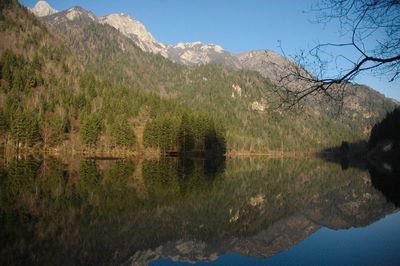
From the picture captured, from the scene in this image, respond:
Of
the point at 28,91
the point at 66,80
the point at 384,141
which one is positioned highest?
the point at 66,80

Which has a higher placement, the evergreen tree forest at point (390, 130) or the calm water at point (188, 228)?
the evergreen tree forest at point (390, 130)

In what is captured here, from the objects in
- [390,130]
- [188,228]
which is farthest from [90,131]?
[188,228]

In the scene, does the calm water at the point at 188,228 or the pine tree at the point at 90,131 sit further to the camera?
the pine tree at the point at 90,131

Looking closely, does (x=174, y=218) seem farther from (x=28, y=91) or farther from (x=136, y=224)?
(x=28, y=91)

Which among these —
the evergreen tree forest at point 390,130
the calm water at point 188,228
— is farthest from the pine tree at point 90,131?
the evergreen tree forest at point 390,130

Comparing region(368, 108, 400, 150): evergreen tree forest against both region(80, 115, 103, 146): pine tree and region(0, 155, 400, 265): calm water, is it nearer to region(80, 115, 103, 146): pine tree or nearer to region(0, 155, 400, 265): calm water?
region(0, 155, 400, 265): calm water

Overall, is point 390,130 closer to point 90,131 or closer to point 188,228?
point 90,131

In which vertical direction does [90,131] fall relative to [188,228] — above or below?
above

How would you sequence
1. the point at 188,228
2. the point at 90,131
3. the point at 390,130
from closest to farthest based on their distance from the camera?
the point at 188,228
the point at 390,130
the point at 90,131

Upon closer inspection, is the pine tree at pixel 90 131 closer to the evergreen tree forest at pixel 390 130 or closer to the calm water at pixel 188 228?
the calm water at pixel 188 228

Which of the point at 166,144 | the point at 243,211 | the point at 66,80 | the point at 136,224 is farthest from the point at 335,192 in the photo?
the point at 66,80

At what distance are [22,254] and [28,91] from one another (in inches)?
5452

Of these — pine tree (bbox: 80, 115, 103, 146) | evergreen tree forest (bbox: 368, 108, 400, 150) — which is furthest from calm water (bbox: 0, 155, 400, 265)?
evergreen tree forest (bbox: 368, 108, 400, 150)

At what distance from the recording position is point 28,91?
440ft
